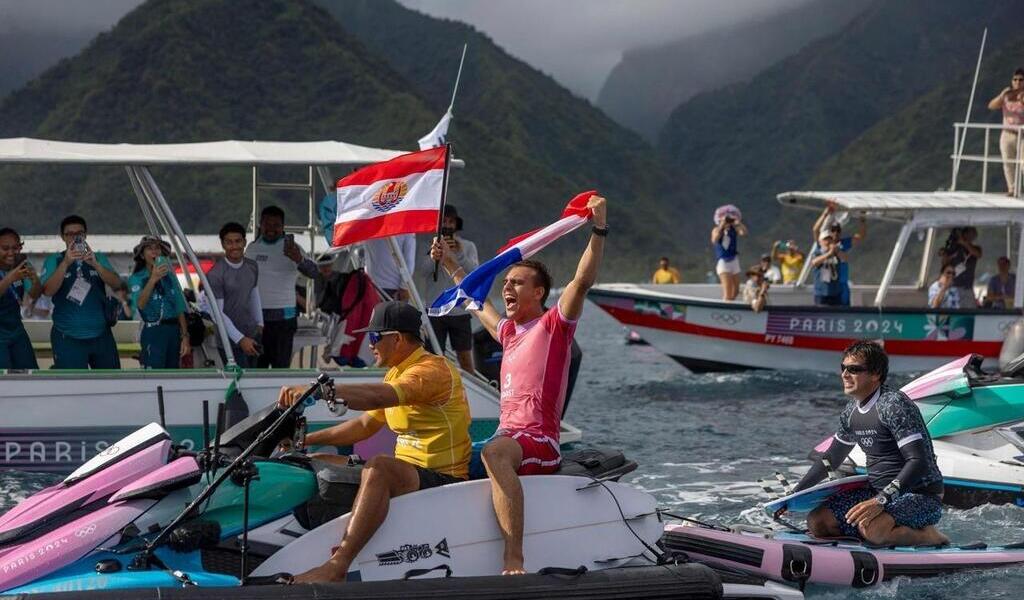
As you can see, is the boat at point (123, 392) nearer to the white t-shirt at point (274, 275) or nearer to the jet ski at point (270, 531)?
the white t-shirt at point (274, 275)

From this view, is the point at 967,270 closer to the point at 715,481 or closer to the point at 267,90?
the point at 715,481

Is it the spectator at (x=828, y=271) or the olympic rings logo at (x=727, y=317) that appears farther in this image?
the olympic rings logo at (x=727, y=317)

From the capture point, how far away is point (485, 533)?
600cm

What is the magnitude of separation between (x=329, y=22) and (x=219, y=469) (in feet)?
316

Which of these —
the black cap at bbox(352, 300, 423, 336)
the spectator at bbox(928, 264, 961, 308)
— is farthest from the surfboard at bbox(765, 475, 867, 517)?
the spectator at bbox(928, 264, 961, 308)

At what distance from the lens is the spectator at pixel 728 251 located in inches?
740

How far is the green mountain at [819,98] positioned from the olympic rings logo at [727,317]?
98863 mm

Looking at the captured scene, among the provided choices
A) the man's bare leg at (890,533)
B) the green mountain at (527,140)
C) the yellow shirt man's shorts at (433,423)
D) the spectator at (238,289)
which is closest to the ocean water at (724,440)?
the man's bare leg at (890,533)

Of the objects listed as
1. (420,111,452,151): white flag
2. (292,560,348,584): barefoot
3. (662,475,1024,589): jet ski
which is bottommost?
(662,475,1024,589): jet ski

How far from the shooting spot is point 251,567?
5.58 metres

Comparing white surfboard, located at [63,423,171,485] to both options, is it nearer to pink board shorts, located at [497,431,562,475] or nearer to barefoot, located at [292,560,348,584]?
barefoot, located at [292,560,348,584]

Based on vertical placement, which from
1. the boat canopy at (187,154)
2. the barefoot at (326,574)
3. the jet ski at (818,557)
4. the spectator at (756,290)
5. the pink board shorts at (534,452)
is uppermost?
the boat canopy at (187,154)

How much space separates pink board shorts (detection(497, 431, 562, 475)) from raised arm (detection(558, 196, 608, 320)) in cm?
61

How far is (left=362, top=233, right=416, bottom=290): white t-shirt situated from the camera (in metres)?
11.6
